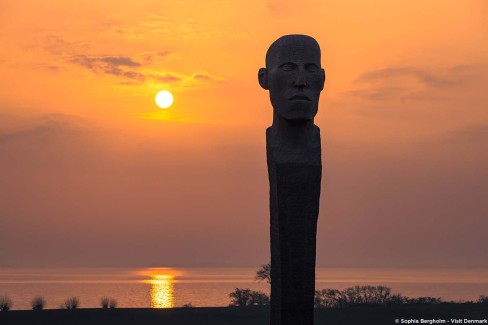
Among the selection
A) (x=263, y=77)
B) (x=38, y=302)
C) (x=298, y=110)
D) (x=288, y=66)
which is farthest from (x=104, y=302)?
(x=288, y=66)

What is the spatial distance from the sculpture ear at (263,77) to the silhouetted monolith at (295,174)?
37cm

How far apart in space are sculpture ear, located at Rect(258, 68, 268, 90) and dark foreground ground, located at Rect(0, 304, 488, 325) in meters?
7.65

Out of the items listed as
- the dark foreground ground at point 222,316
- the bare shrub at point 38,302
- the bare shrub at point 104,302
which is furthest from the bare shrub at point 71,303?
the dark foreground ground at point 222,316

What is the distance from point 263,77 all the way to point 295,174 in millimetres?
1914

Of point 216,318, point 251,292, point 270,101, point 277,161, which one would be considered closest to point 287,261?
point 277,161

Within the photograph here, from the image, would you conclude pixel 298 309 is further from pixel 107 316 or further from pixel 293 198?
pixel 107 316

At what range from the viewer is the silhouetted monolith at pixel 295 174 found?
52.1 ft

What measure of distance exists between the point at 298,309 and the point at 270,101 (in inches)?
146

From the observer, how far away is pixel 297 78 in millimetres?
15828

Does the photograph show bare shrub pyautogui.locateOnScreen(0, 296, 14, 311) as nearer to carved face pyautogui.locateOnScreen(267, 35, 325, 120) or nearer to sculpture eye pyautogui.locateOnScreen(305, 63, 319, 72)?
carved face pyautogui.locateOnScreen(267, 35, 325, 120)

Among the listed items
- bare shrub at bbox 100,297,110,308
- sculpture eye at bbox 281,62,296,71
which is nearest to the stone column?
sculpture eye at bbox 281,62,296,71

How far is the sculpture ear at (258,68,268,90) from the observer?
16.5 metres

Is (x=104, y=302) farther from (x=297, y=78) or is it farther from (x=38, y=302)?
(x=297, y=78)

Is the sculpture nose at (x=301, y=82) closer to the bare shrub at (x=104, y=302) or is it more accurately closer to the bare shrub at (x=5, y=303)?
the bare shrub at (x=104, y=302)
